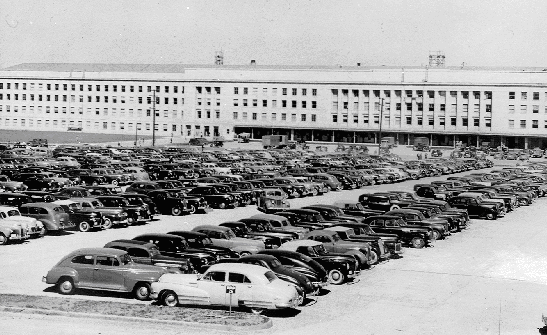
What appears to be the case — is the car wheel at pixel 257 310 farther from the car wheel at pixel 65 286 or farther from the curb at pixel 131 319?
the car wheel at pixel 65 286

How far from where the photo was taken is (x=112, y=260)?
77.4 feet

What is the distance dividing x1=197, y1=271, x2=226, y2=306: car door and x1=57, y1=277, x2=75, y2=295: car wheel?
13.6ft

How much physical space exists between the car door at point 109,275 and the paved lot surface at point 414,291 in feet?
1.26

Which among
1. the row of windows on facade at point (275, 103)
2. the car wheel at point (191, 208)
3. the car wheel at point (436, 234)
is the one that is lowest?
the car wheel at point (436, 234)

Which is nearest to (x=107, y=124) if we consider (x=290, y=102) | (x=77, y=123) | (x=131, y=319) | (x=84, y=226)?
(x=77, y=123)

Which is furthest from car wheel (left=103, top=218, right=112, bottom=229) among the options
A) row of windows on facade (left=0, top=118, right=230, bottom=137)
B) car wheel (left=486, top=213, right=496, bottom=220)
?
row of windows on facade (left=0, top=118, right=230, bottom=137)

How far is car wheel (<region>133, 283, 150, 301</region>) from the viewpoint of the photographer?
23000mm

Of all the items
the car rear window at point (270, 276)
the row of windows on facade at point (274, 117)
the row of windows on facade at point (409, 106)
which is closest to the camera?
the car rear window at point (270, 276)

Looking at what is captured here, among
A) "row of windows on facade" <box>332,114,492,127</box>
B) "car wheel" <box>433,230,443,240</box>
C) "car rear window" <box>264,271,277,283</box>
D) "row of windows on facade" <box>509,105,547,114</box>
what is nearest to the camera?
"car rear window" <box>264,271,277,283</box>

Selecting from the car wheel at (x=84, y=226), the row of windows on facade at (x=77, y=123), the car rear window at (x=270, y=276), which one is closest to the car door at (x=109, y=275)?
the car rear window at (x=270, y=276)

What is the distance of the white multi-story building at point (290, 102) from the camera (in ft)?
394

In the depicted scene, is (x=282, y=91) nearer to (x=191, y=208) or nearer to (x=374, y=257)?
(x=191, y=208)

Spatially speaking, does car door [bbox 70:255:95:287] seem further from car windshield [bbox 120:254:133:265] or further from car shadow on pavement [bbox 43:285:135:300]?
car windshield [bbox 120:254:133:265]

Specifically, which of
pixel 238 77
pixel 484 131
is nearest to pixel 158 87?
pixel 238 77
